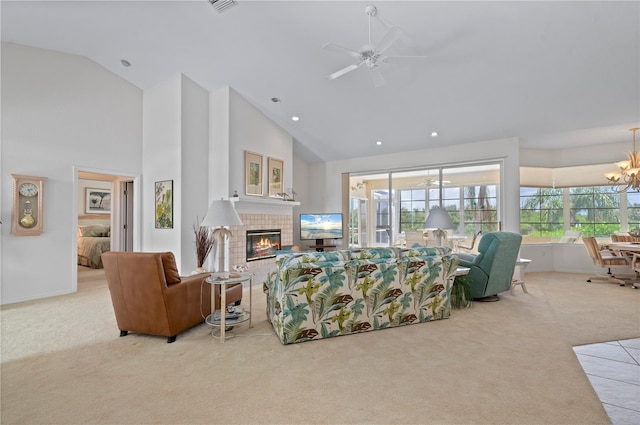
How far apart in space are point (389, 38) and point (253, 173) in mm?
3728

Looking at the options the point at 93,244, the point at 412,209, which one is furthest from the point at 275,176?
the point at 93,244

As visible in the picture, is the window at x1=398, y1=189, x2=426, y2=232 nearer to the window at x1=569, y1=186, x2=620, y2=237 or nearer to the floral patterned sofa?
the window at x1=569, y1=186, x2=620, y2=237

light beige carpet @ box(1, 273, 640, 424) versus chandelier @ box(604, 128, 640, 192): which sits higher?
chandelier @ box(604, 128, 640, 192)

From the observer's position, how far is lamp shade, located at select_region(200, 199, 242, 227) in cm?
322

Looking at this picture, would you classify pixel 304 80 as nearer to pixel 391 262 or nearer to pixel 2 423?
pixel 391 262

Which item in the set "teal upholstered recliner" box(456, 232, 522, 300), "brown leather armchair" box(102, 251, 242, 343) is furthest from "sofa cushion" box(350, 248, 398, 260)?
"teal upholstered recliner" box(456, 232, 522, 300)

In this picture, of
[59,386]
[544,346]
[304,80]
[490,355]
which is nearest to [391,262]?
[490,355]

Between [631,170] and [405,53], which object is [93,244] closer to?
[405,53]

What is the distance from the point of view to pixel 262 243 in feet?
20.7

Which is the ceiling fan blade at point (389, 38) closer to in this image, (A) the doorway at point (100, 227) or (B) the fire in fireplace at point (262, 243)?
(B) the fire in fireplace at point (262, 243)

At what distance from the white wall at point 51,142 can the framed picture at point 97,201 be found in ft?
11.1

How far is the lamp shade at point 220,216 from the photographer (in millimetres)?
3225

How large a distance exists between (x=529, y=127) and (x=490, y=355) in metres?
4.78

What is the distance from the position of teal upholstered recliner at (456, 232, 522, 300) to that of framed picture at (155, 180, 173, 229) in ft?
16.1
